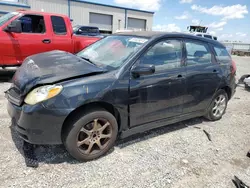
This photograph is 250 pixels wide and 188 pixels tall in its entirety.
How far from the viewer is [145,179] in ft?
8.57

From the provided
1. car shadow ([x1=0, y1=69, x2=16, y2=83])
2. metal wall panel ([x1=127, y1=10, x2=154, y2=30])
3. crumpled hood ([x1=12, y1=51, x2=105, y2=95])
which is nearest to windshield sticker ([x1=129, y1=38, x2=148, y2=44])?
crumpled hood ([x1=12, y1=51, x2=105, y2=95])

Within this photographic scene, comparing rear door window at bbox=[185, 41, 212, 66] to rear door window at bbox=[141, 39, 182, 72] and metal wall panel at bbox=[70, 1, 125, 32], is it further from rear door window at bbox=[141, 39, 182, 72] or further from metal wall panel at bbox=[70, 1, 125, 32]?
metal wall panel at bbox=[70, 1, 125, 32]

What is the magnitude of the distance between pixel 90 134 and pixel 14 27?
4.68 meters

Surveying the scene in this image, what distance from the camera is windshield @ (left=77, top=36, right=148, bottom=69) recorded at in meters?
3.13

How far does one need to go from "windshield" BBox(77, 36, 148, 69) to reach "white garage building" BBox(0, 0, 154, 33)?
825 inches

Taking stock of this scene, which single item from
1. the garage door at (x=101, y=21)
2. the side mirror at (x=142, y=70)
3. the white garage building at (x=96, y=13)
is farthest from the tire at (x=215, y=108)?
the garage door at (x=101, y=21)

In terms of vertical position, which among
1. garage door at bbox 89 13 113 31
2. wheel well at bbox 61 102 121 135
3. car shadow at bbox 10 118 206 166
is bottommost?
car shadow at bbox 10 118 206 166

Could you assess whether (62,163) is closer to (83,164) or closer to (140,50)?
(83,164)

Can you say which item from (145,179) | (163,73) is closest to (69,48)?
(163,73)

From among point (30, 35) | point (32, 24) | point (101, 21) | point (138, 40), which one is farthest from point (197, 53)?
point (101, 21)

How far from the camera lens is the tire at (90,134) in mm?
2635

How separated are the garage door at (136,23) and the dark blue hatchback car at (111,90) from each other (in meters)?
28.6

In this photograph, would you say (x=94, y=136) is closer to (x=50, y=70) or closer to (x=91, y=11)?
(x=50, y=70)

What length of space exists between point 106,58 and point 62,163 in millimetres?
1617
